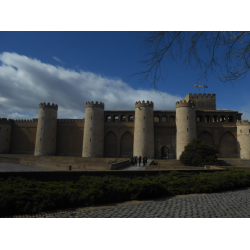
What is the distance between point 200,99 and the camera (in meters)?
38.5

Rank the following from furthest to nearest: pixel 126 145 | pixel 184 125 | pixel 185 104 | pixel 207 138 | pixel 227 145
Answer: pixel 126 145
pixel 207 138
pixel 227 145
pixel 185 104
pixel 184 125

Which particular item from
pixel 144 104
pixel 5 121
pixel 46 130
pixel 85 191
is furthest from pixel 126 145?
pixel 85 191

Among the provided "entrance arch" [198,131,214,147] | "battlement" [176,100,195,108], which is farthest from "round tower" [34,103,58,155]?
"entrance arch" [198,131,214,147]

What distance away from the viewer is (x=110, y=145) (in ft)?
107

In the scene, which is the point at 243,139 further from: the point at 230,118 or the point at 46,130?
the point at 46,130

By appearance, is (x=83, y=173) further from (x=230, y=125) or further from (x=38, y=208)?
(x=230, y=125)

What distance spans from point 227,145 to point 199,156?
10.4m

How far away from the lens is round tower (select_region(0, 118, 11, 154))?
118 feet

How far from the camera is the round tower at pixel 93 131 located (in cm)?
3059

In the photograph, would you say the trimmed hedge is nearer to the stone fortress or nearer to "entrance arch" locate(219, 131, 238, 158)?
the stone fortress

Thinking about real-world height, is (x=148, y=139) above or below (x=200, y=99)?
below
